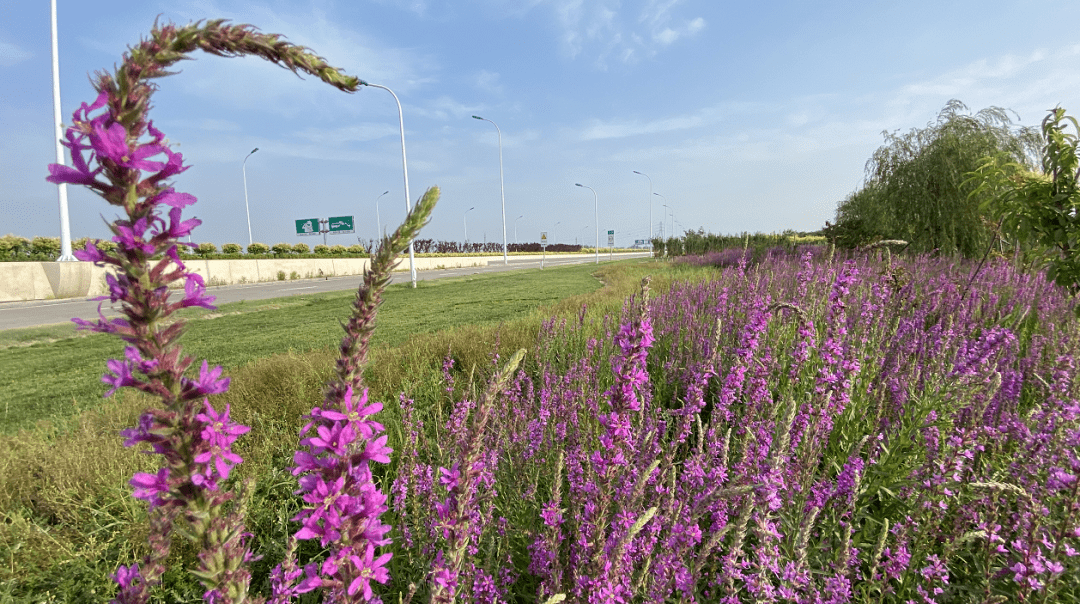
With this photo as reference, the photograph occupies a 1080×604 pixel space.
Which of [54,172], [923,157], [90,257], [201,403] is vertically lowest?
[201,403]

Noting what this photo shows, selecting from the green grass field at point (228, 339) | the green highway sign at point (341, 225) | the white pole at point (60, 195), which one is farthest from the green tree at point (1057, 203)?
the green highway sign at point (341, 225)

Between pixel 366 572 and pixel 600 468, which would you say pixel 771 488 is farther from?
pixel 366 572

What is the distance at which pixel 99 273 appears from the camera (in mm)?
25531

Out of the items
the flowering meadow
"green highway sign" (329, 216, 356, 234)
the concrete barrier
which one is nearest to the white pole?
the concrete barrier

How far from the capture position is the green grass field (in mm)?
6000

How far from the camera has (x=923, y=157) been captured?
13.3 metres

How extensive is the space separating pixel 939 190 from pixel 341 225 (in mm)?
81862

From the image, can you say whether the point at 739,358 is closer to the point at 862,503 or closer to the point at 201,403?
the point at 862,503

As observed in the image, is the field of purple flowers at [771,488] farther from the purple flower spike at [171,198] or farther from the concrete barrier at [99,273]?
the concrete barrier at [99,273]

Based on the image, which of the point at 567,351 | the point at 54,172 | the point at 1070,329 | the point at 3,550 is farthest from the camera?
the point at 567,351

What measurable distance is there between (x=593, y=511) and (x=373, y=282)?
1.08m

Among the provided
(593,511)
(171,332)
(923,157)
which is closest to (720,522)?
(593,511)

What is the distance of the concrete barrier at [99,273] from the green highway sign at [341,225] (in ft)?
125

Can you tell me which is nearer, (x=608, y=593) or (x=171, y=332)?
(x=171, y=332)
